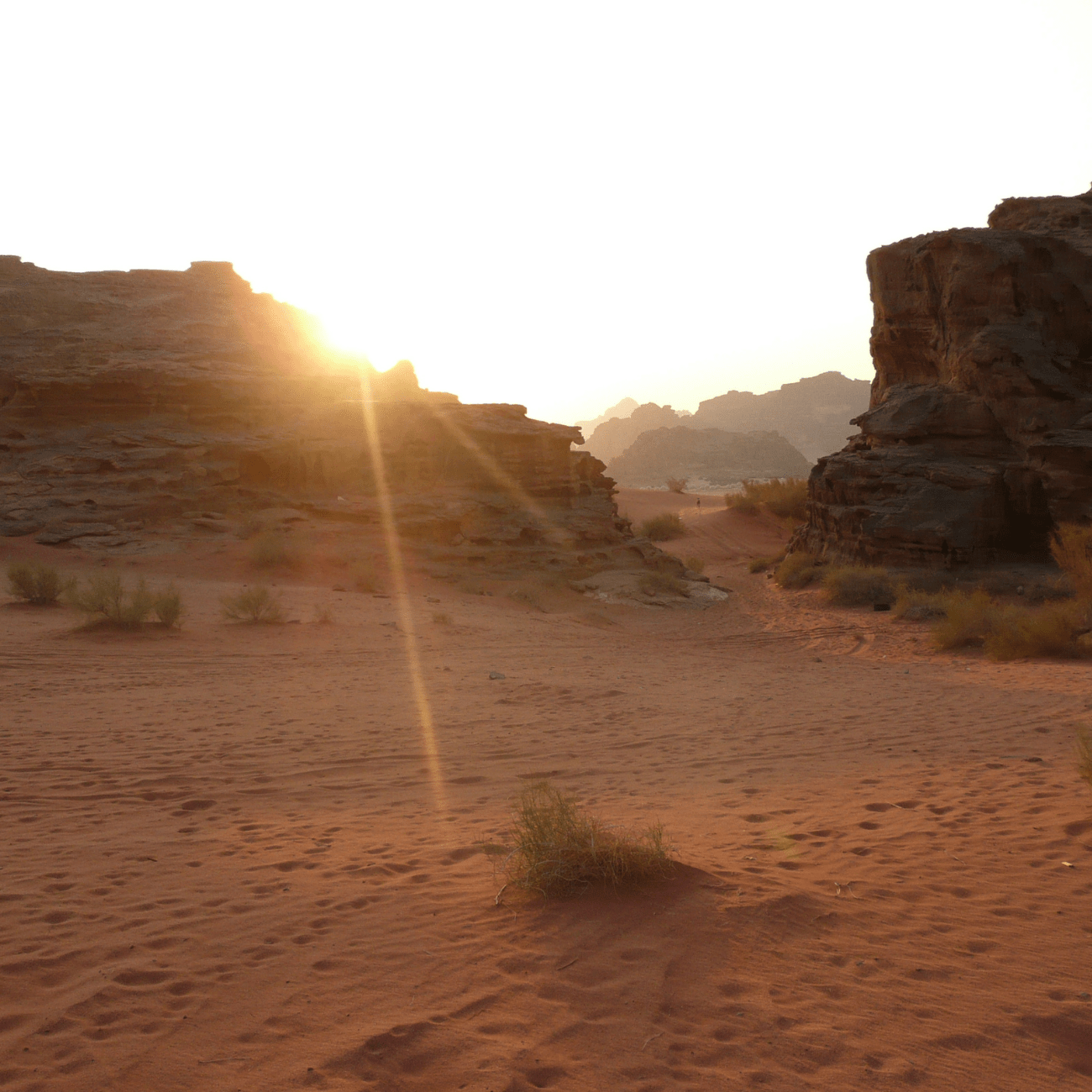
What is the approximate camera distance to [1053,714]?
836 cm

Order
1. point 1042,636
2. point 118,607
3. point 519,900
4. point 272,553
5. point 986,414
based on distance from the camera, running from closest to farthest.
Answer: point 519,900 → point 1042,636 → point 118,607 → point 272,553 → point 986,414

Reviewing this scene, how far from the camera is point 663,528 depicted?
36.5 m

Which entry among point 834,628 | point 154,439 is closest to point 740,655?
point 834,628

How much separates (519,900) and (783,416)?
459 ft

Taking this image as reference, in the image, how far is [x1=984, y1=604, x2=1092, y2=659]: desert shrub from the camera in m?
12.0

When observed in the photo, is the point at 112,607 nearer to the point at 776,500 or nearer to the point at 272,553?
the point at 272,553

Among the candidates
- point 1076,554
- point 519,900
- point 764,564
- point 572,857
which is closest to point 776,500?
point 764,564

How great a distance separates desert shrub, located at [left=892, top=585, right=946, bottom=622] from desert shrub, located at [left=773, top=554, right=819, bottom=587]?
4949mm

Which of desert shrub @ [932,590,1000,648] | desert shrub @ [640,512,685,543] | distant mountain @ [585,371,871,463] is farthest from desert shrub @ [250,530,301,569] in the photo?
distant mountain @ [585,371,871,463]

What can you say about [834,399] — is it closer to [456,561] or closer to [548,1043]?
[456,561]

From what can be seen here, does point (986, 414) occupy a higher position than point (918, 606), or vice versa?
point (986, 414)

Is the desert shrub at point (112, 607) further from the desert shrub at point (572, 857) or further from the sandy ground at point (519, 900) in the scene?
the desert shrub at point (572, 857)

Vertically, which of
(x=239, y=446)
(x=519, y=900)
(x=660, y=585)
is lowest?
(x=660, y=585)

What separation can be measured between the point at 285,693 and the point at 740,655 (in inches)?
332
